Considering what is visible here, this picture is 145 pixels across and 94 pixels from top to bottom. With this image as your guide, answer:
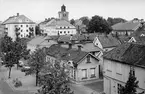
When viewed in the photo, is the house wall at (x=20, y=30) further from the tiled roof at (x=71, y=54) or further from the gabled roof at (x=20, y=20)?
the tiled roof at (x=71, y=54)

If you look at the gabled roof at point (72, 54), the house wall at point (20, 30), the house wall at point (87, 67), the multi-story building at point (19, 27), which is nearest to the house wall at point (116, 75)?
the house wall at point (87, 67)

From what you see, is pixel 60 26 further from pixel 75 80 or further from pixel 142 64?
pixel 142 64

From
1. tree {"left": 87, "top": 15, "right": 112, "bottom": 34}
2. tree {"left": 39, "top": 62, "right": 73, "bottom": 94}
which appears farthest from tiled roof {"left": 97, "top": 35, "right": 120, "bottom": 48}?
tree {"left": 87, "top": 15, "right": 112, "bottom": 34}

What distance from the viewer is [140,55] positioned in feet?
72.6

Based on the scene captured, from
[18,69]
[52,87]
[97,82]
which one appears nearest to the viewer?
[52,87]

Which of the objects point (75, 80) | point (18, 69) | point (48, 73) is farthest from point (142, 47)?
point (18, 69)

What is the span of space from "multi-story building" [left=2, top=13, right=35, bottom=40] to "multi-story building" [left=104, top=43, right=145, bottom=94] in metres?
73.0

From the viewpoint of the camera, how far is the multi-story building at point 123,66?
21.0m

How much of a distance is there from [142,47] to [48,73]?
10.8 meters

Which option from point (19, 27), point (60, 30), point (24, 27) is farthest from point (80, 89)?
point (60, 30)

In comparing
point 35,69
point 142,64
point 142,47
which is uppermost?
point 142,47

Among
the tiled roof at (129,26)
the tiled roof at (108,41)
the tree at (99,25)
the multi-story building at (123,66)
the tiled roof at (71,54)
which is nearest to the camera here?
the multi-story building at (123,66)

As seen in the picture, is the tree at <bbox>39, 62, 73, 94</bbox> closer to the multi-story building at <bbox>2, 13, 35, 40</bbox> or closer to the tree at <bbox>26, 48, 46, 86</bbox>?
the tree at <bbox>26, 48, 46, 86</bbox>

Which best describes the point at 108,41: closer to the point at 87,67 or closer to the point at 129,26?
the point at 87,67
